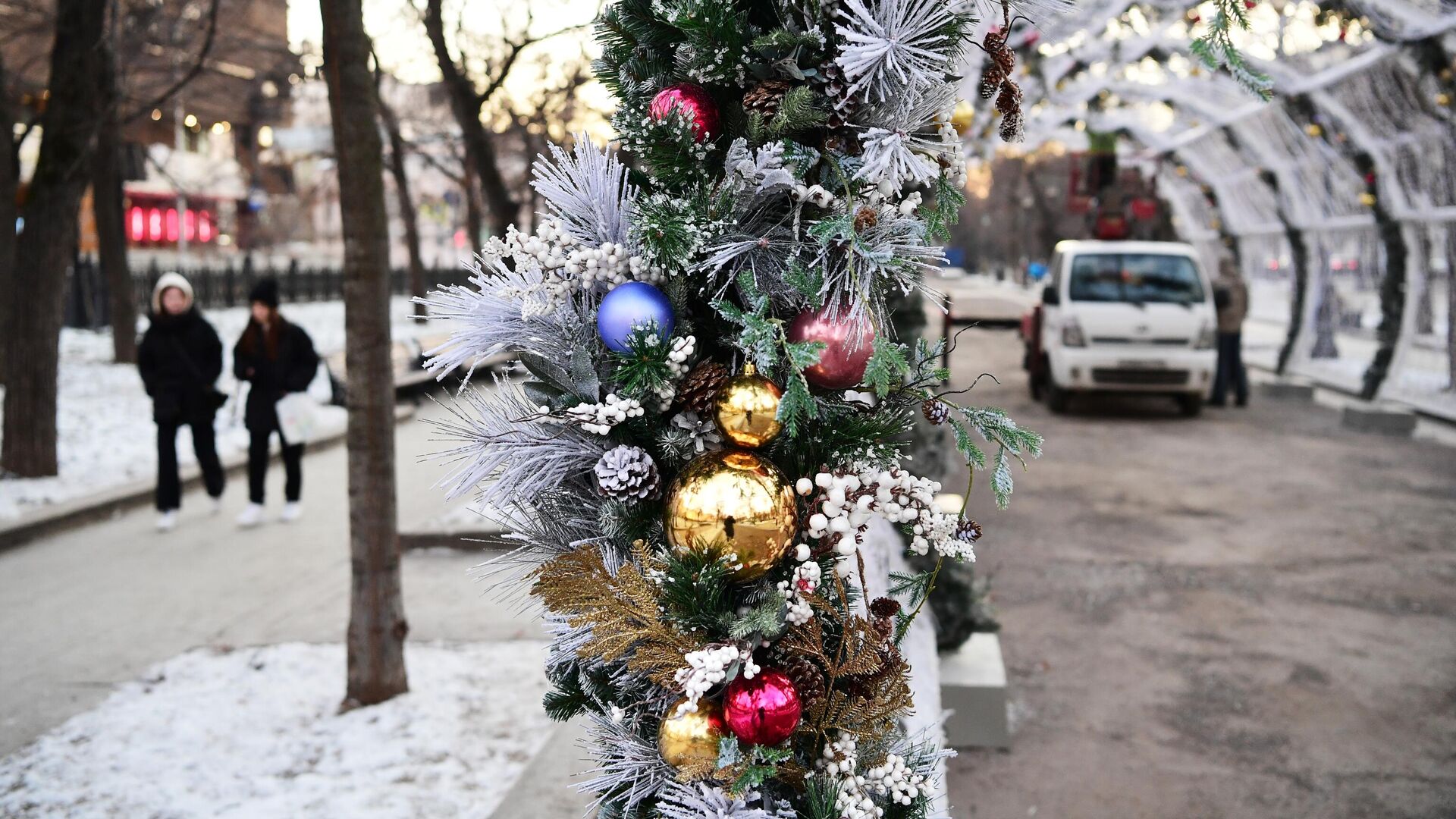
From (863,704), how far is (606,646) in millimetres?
456

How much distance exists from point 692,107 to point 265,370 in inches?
272

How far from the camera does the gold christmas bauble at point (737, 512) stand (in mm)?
1692

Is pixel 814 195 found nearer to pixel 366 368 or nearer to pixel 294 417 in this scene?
pixel 366 368

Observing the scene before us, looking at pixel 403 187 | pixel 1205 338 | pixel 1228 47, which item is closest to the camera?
pixel 1228 47

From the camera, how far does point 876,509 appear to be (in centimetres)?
179

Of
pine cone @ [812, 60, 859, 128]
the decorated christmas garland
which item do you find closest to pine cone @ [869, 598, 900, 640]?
the decorated christmas garland

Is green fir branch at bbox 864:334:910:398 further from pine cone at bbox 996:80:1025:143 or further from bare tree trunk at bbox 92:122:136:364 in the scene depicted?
bare tree trunk at bbox 92:122:136:364

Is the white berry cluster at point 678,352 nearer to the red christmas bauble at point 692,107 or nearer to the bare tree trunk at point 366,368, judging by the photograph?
the red christmas bauble at point 692,107

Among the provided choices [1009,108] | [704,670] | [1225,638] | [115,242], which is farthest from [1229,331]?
[115,242]

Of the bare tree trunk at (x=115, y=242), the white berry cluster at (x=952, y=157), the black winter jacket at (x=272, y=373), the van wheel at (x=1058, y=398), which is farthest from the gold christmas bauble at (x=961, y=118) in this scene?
the bare tree trunk at (x=115, y=242)

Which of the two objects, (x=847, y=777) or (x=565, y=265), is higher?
(x=565, y=265)

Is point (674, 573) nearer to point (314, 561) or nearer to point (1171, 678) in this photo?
point (1171, 678)

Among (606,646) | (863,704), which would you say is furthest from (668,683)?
(863,704)

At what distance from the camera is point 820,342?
1.70m
